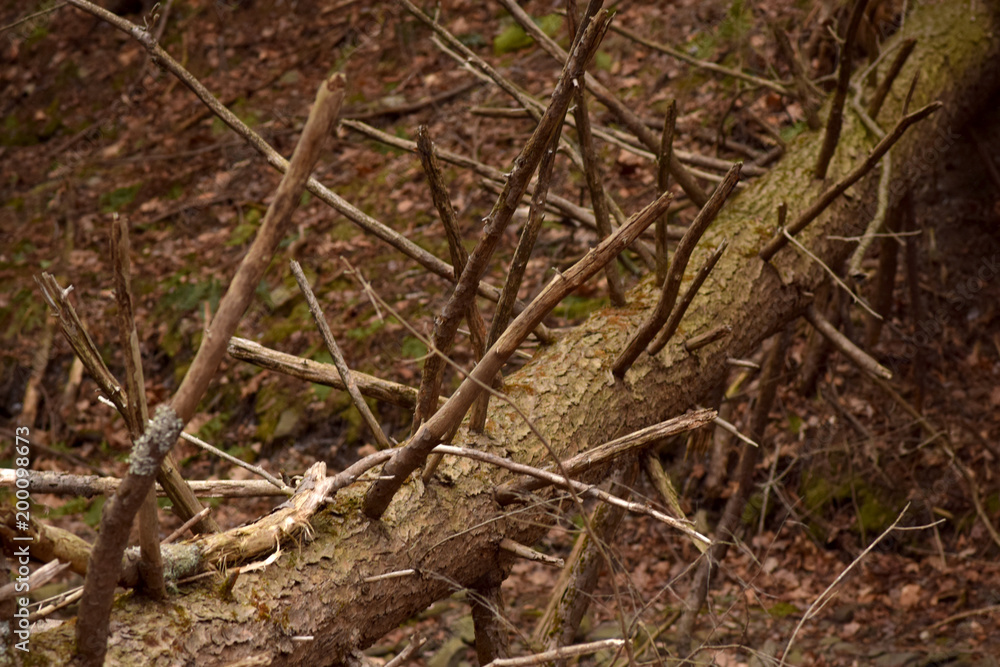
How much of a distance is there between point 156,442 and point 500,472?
1082mm

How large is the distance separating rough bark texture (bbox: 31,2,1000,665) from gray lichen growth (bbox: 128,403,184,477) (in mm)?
447

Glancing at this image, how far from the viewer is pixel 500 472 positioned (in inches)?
80.8

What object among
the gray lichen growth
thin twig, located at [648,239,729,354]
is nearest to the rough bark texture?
thin twig, located at [648,239,729,354]

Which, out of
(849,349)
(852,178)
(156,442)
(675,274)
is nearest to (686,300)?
(675,274)

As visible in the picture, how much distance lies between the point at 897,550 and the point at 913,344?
1.27 m

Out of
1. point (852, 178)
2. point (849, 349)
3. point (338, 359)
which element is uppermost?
point (852, 178)

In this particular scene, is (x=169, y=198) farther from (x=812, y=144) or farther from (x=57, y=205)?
(x=812, y=144)

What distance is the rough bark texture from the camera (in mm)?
1502

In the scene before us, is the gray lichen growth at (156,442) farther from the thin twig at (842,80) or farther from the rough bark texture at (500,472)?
the thin twig at (842,80)

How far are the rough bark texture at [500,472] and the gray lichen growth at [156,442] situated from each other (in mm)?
447

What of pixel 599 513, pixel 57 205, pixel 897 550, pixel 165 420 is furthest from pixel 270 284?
pixel 165 420

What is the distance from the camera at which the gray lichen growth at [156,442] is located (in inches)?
44.2

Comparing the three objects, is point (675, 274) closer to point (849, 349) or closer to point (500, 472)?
point (500, 472)

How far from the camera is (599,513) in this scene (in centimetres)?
278
